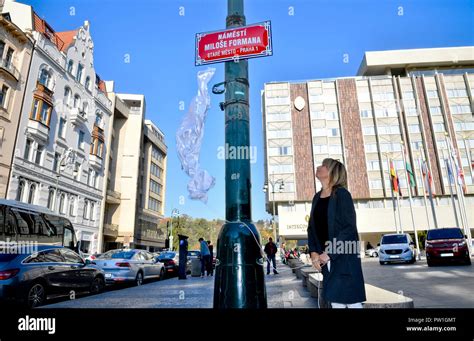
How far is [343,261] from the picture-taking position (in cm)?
248

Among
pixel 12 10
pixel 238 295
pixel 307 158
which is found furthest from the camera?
pixel 307 158

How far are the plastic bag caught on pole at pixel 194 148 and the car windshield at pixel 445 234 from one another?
588 inches

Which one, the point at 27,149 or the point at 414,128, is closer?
the point at 27,149

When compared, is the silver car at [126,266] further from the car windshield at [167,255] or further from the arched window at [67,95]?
the arched window at [67,95]

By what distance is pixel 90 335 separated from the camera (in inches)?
93.5

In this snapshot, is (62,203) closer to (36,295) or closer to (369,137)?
(36,295)

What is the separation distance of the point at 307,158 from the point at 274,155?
515 cm

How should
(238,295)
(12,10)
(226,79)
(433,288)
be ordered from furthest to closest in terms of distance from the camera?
(12,10), (433,288), (226,79), (238,295)

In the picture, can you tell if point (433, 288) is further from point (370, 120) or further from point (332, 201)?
point (370, 120)

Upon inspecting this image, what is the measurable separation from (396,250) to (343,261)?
57.9 feet

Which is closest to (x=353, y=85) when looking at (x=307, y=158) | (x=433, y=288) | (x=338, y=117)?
(x=338, y=117)

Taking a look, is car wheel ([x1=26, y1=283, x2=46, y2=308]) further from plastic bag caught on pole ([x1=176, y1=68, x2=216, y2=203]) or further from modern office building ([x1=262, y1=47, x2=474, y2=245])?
modern office building ([x1=262, y1=47, x2=474, y2=245])

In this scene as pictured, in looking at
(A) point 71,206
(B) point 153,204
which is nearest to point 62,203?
(A) point 71,206

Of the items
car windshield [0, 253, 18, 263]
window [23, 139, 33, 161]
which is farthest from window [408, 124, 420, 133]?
car windshield [0, 253, 18, 263]
